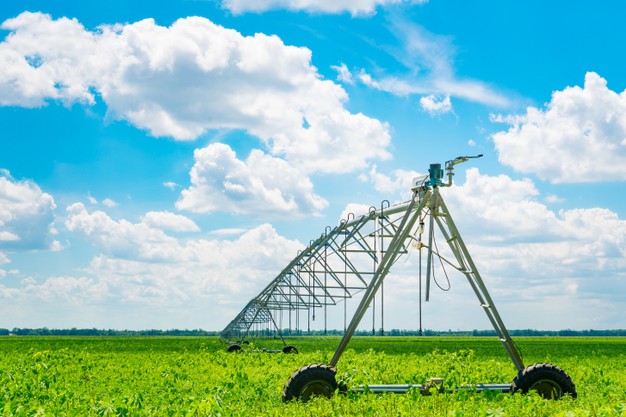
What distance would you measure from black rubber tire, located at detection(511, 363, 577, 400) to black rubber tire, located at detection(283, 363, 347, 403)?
10.6ft

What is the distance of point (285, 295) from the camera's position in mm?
30391

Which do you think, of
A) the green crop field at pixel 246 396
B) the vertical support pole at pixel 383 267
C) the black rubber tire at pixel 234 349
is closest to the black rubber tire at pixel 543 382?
the green crop field at pixel 246 396

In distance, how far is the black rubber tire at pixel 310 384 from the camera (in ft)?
36.2

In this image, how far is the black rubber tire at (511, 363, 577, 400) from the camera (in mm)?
11719

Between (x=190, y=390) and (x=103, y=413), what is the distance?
525cm

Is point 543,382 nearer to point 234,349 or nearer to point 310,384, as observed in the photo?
point 310,384

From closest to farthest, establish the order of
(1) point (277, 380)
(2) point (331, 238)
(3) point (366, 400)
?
(3) point (366, 400)
(1) point (277, 380)
(2) point (331, 238)

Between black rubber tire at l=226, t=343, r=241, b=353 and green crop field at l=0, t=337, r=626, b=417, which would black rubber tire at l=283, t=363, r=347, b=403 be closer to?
green crop field at l=0, t=337, r=626, b=417

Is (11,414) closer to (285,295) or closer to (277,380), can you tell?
(277,380)

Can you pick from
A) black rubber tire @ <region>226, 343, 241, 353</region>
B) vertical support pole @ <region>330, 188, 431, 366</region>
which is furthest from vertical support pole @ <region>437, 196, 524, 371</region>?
black rubber tire @ <region>226, 343, 241, 353</region>

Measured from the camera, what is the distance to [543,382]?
11781 millimetres

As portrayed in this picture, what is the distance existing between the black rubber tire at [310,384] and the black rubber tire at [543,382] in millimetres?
3242

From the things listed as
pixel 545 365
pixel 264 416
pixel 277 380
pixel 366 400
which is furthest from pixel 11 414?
pixel 545 365

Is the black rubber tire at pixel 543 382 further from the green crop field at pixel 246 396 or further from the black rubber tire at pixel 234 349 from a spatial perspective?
the black rubber tire at pixel 234 349
